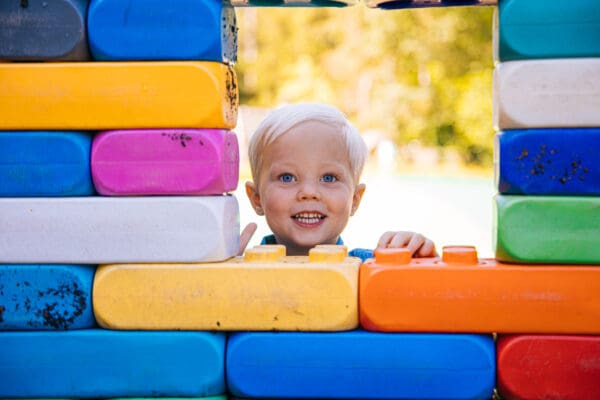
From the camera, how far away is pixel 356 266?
1.95 metres

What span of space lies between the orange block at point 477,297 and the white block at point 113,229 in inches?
16.7

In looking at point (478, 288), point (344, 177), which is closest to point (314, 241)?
point (344, 177)

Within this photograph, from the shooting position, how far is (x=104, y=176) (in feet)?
6.34

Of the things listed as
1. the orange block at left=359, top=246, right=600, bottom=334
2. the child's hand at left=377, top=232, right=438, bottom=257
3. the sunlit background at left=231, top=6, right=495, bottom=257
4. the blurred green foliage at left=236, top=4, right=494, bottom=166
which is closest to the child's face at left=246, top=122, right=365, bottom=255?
the child's hand at left=377, top=232, right=438, bottom=257

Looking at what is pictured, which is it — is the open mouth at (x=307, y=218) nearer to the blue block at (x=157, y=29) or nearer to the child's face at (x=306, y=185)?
the child's face at (x=306, y=185)

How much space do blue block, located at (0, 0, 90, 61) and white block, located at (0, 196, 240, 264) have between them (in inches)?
14.8

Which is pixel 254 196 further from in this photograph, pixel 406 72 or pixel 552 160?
pixel 406 72

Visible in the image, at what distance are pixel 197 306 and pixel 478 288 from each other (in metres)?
0.71

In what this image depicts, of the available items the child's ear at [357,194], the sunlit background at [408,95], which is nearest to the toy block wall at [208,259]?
the child's ear at [357,194]

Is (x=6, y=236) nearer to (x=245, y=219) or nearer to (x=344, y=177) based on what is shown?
(x=344, y=177)

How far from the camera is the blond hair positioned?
2631mm

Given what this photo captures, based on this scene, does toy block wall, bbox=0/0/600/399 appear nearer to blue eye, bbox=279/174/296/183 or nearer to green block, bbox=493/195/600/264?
green block, bbox=493/195/600/264

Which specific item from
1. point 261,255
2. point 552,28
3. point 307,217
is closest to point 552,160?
point 552,28

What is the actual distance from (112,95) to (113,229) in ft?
1.13
